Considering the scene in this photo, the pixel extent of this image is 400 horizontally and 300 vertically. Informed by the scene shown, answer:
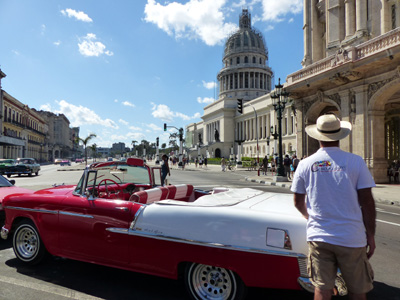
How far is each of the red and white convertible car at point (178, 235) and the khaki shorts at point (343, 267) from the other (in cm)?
37

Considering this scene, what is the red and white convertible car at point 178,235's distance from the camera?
8.89 ft

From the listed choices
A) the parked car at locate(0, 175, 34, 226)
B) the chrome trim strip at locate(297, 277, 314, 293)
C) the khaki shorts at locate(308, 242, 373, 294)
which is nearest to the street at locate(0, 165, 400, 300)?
the chrome trim strip at locate(297, 277, 314, 293)

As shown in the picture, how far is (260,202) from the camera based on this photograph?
138 inches

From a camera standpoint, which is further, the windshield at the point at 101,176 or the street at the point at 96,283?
the windshield at the point at 101,176

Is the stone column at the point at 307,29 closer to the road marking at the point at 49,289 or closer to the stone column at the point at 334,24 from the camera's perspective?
the stone column at the point at 334,24

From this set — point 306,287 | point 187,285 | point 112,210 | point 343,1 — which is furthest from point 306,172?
point 343,1

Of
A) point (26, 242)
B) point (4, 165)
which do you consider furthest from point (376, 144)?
point (4, 165)

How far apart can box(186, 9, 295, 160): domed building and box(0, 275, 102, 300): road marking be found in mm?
71420

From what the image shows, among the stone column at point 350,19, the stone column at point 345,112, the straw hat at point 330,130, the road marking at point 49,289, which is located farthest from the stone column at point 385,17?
the road marking at point 49,289

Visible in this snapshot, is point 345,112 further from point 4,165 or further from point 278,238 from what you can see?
point 4,165

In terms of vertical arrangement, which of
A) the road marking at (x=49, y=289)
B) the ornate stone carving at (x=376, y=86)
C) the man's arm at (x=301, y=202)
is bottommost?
the road marking at (x=49, y=289)

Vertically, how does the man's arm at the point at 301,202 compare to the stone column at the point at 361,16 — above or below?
below

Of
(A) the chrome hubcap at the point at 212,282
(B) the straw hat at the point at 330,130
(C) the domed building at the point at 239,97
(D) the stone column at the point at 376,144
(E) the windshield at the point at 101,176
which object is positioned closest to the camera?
(B) the straw hat at the point at 330,130

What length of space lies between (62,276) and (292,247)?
2.84 m
